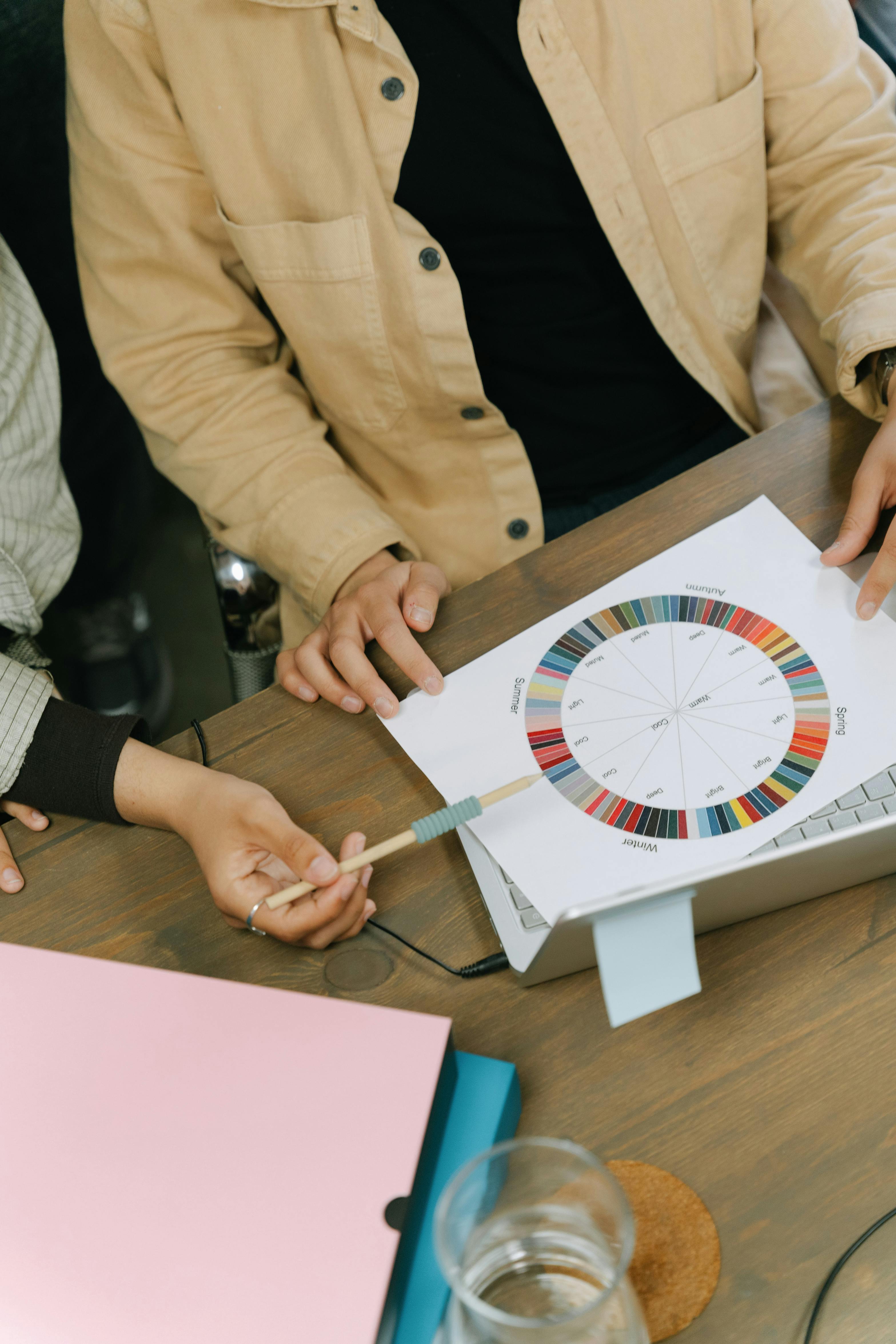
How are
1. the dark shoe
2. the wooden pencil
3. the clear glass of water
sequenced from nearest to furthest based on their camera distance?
the clear glass of water, the wooden pencil, the dark shoe

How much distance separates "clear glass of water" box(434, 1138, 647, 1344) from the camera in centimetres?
44

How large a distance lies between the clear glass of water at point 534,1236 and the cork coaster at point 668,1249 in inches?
1.2

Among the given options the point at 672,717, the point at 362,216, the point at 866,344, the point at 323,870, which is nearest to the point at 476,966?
the point at 323,870

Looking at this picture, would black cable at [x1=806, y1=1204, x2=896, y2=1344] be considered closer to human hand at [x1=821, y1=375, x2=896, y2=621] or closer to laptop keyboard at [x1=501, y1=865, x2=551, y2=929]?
laptop keyboard at [x1=501, y1=865, x2=551, y2=929]

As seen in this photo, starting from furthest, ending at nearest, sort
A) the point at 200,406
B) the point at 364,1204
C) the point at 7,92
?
the point at 7,92
the point at 200,406
the point at 364,1204

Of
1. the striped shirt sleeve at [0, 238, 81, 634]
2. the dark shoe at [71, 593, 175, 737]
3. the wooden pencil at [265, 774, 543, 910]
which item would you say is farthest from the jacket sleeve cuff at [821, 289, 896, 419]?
the dark shoe at [71, 593, 175, 737]

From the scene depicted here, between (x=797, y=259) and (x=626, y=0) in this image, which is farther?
(x=797, y=259)

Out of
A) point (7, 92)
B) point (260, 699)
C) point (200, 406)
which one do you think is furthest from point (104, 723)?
point (7, 92)

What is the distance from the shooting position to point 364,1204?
49 cm

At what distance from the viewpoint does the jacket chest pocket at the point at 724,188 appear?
951mm

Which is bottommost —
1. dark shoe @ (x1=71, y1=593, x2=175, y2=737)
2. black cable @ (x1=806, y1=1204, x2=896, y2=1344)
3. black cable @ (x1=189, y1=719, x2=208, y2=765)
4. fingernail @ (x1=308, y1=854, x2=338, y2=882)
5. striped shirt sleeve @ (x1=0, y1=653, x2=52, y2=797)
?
dark shoe @ (x1=71, y1=593, x2=175, y2=737)

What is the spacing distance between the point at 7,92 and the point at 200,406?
0.61 m

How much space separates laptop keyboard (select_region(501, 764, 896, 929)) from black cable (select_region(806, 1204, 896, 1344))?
198 mm

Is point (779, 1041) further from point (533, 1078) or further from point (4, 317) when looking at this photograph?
point (4, 317)
